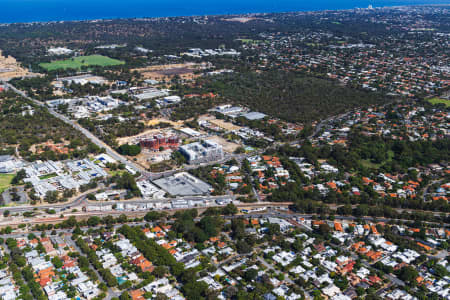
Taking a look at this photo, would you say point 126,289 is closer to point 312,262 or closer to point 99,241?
point 99,241

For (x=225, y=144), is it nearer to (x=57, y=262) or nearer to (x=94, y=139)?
(x=94, y=139)

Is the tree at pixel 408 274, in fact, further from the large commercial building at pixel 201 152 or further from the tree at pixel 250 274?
the large commercial building at pixel 201 152

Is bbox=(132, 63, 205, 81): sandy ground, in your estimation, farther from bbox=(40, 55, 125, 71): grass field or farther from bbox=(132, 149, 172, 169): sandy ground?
bbox=(132, 149, 172, 169): sandy ground

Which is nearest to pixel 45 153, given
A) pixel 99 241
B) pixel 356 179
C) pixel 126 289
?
pixel 99 241

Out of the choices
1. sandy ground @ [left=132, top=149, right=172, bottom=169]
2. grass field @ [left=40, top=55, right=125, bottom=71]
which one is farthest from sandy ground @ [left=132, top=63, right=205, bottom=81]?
sandy ground @ [left=132, top=149, right=172, bottom=169]

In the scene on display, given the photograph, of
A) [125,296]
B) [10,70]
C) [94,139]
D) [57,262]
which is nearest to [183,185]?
[57,262]
